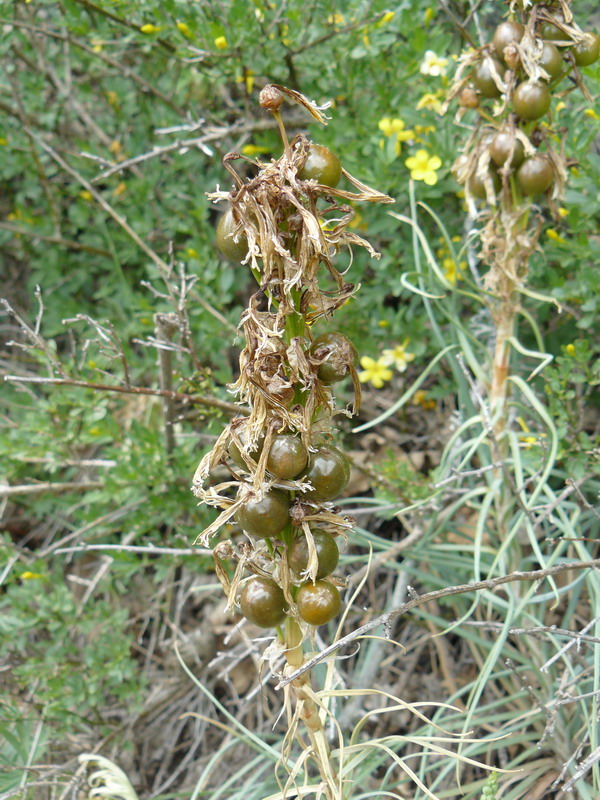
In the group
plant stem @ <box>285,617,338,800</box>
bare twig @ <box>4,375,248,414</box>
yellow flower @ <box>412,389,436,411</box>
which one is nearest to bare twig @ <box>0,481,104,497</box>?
bare twig @ <box>4,375,248,414</box>

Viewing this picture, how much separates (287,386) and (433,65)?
1465 millimetres

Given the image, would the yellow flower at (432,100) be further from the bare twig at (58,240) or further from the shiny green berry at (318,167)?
the bare twig at (58,240)

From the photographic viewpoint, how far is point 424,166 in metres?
2.02

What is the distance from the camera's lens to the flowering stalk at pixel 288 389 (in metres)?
0.96

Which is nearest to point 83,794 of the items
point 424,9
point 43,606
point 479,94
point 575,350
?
point 43,606

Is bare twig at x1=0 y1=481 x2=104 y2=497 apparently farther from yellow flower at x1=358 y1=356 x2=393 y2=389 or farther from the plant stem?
the plant stem

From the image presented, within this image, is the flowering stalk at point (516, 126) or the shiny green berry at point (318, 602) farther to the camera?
the flowering stalk at point (516, 126)

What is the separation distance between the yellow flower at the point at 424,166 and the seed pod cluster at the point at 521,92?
1.25 feet

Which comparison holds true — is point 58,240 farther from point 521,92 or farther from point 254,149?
point 521,92

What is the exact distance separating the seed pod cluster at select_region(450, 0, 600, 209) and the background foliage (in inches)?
8.7

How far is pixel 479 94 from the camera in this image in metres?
1.54

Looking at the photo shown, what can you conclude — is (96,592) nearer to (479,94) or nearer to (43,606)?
(43,606)

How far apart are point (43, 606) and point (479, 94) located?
1.80 meters

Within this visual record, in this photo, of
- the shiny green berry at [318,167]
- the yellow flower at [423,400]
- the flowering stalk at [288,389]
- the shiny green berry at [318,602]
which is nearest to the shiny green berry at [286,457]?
the flowering stalk at [288,389]
